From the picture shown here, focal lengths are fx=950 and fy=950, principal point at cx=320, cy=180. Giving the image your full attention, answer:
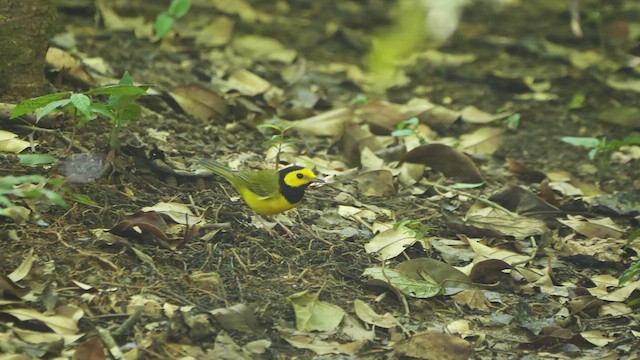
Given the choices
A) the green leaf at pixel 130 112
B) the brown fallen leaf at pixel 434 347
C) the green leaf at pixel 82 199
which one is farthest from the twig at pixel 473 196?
the green leaf at pixel 82 199

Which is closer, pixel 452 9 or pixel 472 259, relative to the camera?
pixel 452 9

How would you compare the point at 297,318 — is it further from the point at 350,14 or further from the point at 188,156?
the point at 350,14

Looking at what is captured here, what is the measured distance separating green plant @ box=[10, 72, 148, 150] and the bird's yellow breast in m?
0.69

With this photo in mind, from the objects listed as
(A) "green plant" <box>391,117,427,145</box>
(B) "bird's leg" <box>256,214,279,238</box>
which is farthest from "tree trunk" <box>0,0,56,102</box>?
(A) "green plant" <box>391,117,427,145</box>

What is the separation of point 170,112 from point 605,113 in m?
3.22

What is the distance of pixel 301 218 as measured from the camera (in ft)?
16.8

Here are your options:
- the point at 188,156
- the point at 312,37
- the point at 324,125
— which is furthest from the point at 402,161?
the point at 312,37

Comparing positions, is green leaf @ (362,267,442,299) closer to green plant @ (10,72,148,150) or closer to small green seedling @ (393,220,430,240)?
small green seedling @ (393,220,430,240)

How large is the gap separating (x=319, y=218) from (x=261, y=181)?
49 cm

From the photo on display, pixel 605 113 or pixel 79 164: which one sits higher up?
pixel 79 164

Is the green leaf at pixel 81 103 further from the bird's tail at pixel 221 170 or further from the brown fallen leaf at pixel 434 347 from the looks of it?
the brown fallen leaf at pixel 434 347

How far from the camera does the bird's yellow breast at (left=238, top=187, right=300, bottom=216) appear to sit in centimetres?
477

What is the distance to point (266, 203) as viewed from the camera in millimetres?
4766

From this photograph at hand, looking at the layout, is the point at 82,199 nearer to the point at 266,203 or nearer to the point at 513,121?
the point at 266,203
